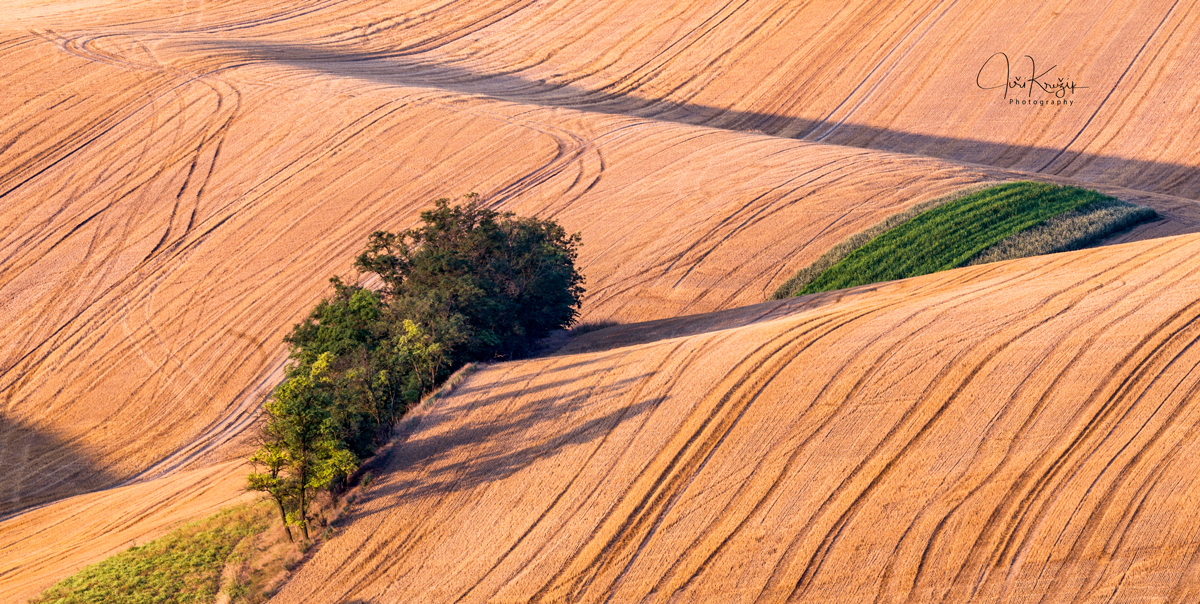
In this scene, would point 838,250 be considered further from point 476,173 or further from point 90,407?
point 90,407

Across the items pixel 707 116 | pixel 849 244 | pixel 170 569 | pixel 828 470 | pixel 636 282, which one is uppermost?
pixel 707 116

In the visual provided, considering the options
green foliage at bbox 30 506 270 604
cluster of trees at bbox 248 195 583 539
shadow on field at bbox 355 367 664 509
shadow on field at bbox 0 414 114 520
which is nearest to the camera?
green foliage at bbox 30 506 270 604

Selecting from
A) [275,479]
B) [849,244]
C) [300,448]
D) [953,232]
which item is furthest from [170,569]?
[953,232]

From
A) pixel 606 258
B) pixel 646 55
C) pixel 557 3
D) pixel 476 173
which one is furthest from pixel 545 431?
pixel 557 3

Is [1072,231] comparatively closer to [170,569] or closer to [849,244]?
[849,244]

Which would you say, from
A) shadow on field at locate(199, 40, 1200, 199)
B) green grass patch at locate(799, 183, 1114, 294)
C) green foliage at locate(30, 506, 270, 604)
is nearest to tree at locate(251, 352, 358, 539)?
green foliage at locate(30, 506, 270, 604)

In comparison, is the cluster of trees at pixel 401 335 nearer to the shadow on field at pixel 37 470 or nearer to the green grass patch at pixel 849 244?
the shadow on field at pixel 37 470

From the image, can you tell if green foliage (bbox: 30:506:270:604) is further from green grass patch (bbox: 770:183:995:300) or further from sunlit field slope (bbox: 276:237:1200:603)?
green grass patch (bbox: 770:183:995:300)
